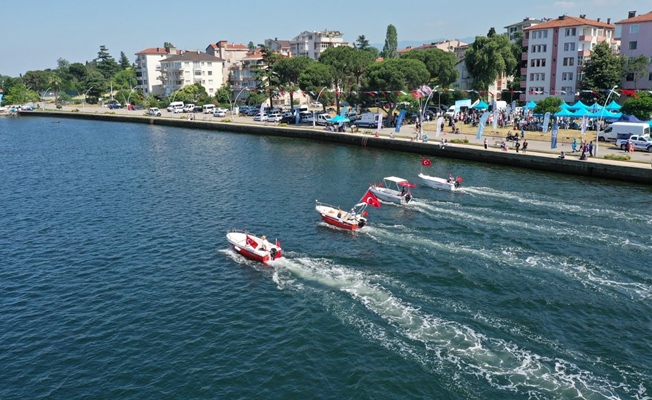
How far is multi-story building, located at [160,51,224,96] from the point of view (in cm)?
18562

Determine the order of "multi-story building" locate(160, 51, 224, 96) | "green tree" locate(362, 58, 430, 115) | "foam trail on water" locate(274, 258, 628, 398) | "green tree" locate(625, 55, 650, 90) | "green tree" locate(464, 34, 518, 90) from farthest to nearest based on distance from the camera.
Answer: "multi-story building" locate(160, 51, 224, 96)
"green tree" locate(464, 34, 518, 90)
"green tree" locate(362, 58, 430, 115)
"green tree" locate(625, 55, 650, 90)
"foam trail on water" locate(274, 258, 628, 398)

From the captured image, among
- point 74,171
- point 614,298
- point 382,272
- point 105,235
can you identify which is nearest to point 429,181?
point 382,272

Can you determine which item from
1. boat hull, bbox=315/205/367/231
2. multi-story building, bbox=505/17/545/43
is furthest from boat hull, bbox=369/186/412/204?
multi-story building, bbox=505/17/545/43

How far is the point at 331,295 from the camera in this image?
1318 inches

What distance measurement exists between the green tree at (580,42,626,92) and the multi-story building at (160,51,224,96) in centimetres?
12914

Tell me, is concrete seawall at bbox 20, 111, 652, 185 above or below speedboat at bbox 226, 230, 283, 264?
above

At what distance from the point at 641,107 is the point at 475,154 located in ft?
97.2

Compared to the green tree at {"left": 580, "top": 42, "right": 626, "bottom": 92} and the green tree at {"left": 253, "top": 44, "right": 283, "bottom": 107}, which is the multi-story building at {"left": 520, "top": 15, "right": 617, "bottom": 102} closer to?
the green tree at {"left": 580, "top": 42, "right": 626, "bottom": 92}

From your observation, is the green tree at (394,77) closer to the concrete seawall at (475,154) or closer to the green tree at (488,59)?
the green tree at (488,59)

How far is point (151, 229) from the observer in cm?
4850

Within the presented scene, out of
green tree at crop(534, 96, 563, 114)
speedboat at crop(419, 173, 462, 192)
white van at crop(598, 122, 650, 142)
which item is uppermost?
green tree at crop(534, 96, 563, 114)

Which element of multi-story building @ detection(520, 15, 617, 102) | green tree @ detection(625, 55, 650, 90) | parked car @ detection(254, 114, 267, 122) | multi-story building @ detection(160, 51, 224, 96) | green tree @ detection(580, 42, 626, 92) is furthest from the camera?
multi-story building @ detection(160, 51, 224, 96)

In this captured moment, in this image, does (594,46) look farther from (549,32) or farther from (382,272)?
(382,272)

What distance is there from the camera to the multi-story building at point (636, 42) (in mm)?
103312
